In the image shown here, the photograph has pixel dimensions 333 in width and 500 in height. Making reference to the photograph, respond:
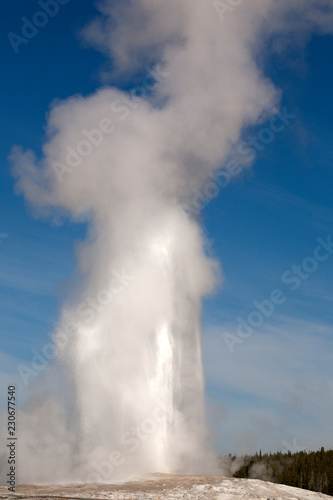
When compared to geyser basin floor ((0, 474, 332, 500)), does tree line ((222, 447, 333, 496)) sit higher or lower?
lower

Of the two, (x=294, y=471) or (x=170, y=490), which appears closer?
(x=170, y=490)

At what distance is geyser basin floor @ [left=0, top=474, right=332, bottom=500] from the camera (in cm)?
2722

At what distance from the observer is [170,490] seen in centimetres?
2931

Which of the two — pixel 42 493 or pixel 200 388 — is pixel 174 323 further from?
pixel 42 493

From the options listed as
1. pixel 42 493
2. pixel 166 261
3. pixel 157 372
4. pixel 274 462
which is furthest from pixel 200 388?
pixel 274 462

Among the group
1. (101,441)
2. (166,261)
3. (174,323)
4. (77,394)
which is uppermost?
(166,261)

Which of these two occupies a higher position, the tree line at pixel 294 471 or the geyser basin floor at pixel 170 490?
the geyser basin floor at pixel 170 490

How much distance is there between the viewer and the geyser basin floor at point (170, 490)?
27.2m

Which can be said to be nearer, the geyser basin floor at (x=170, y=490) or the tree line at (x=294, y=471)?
the geyser basin floor at (x=170, y=490)

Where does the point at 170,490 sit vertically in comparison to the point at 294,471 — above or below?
above

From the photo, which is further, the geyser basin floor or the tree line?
the tree line

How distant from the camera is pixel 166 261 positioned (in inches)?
1879

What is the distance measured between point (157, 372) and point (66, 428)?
8536 mm

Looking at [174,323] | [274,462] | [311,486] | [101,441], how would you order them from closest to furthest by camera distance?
[101,441] < [174,323] < [311,486] < [274,462]
